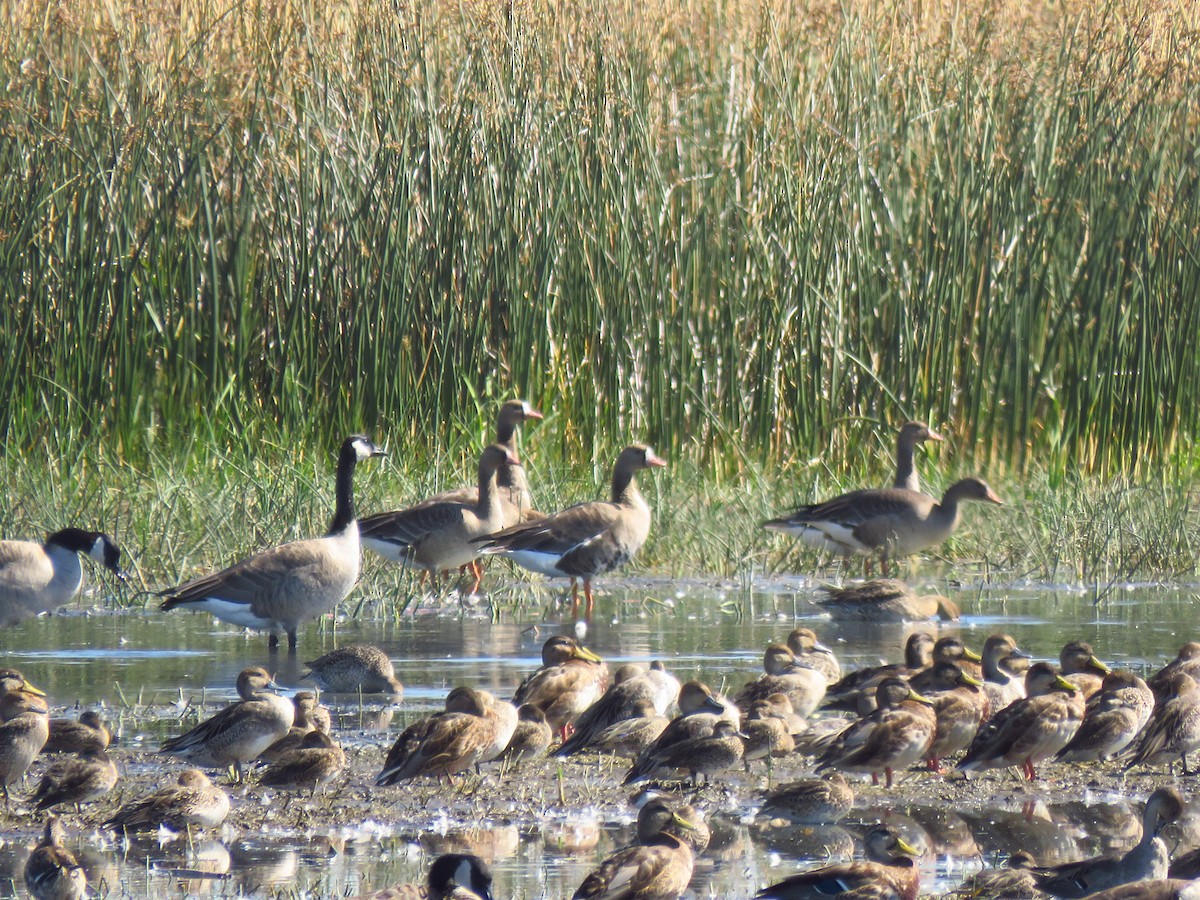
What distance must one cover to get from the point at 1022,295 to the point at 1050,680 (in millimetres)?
7720

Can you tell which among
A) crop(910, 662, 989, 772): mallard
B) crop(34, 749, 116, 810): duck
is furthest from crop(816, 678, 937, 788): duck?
crop(34, 749, 116, 810): duck

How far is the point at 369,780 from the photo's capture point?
8.27 m

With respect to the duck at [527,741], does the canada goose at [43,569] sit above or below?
above

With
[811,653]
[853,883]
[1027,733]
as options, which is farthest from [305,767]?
[811,653]

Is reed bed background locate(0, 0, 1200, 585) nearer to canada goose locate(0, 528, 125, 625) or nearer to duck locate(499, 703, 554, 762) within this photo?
canada goose locate(0, 528, 125, 625)

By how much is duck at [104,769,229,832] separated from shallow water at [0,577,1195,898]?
3.9 inches

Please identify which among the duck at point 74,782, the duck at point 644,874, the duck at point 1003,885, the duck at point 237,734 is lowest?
the duck at point 1003,885

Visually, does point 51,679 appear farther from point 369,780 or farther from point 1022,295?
point 1022,295

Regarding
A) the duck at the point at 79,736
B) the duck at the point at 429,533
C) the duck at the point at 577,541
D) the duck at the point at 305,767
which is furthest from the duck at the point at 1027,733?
the duck at the point at 429,533

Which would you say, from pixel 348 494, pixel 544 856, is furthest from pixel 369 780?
pixel 348 494

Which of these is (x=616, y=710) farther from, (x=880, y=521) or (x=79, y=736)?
(x=880, y=521)

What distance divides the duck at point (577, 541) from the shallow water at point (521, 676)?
34 centimetres

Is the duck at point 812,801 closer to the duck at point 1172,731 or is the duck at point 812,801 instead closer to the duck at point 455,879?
the duck at point 1172,731

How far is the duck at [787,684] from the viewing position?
9.62m
